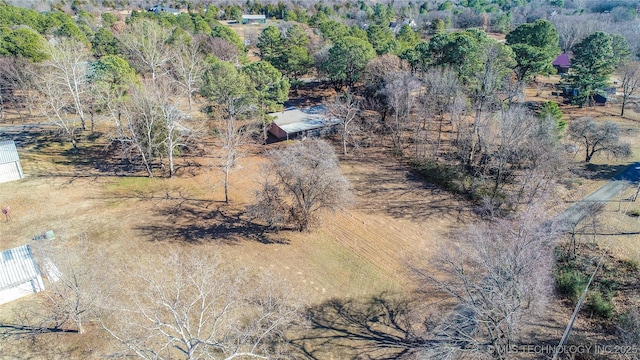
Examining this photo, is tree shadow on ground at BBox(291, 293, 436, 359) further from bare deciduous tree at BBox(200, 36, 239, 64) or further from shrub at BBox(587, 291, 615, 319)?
bare deciduous tree at BBox(200, 36, 239, 64)

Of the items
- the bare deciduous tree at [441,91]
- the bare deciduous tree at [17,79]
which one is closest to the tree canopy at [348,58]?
the bare deciduous tree at [441,91]

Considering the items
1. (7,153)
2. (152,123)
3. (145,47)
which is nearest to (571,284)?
(152,123)

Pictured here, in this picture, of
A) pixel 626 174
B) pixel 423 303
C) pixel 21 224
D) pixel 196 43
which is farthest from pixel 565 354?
pixel 196 43

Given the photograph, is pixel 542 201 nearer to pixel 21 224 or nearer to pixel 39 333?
pixel 39 333

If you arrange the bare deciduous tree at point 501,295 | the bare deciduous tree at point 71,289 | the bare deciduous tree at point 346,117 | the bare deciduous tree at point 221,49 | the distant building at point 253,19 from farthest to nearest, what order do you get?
the distant building at point 253,19 < the bare deciduous tree at point 221,49 < the bare deciduous tree at point 346,117 < the bare deciduous tree at point 71,289 < the bare deciduous tree at point 501,295

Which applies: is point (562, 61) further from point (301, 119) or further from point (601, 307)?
point (601, 307)

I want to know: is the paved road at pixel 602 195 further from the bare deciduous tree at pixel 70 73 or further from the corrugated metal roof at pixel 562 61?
the bare deciduous tree at pixel 70 73

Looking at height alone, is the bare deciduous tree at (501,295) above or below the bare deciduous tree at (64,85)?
below
